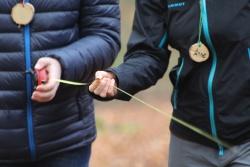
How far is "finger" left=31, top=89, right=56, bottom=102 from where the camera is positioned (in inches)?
135

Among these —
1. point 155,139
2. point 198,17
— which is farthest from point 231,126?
point 155,139

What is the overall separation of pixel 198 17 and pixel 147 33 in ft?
0.98

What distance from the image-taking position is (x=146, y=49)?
372 cm

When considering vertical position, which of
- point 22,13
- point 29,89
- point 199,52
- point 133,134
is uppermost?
point 22,13

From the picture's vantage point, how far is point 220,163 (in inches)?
139

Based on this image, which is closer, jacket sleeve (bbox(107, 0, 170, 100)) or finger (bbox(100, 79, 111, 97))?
finger (bbox(100, 79, 111, 97))

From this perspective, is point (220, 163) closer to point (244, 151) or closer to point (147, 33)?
point (244, 151)

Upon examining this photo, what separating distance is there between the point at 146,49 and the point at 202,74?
0.32 m

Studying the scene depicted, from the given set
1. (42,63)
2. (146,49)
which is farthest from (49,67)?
(146,49)

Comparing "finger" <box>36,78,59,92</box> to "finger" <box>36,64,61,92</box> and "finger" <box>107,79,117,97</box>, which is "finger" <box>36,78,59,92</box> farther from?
"finger" <box>107,79,117,97</box>

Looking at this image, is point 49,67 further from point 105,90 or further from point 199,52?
point 199,52

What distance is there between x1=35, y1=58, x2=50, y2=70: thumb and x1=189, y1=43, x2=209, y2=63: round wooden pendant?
61 cm

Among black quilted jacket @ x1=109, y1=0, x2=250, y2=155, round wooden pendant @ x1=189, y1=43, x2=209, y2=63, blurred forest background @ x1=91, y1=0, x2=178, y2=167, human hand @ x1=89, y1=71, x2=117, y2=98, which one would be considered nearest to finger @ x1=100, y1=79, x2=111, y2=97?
human hand @ x1=89, y1=71, x2=117, y2=98

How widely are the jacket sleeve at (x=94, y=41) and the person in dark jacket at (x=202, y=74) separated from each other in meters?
0.16
